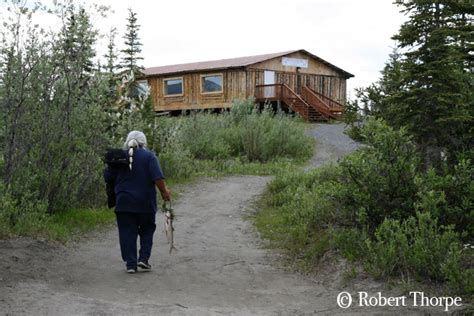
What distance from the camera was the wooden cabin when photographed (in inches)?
1291

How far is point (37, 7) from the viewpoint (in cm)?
876

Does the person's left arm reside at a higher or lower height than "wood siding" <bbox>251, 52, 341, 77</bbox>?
lower

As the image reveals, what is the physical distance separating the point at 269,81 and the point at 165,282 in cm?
2830

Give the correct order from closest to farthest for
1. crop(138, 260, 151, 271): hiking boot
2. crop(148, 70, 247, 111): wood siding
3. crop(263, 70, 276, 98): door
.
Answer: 1. crop(138, 260, 151, 271): hiking boot
2. crop(148, 70, 247, 111): wood siding
3. crop(263, 70, 276, 98): door

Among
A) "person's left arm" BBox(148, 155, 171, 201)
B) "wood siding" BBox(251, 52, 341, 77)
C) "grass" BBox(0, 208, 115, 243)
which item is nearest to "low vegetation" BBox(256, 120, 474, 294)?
"person's left arm" BBox(148, 155, 171, 201)

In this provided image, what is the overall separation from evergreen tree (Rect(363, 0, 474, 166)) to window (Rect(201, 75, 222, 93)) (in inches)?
1007

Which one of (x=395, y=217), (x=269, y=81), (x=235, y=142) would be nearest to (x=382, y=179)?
(x=395, y=217)

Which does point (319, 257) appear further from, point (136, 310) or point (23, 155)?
point (23, 155)

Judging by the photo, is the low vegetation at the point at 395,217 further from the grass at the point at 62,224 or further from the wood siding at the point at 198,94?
the wood siding at the point at 198,94

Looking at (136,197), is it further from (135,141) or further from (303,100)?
(303,100)

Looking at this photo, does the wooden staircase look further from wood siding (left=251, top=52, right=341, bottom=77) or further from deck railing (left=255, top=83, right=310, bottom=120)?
wood siding (left=251, top=52, right=341, bottom=77)

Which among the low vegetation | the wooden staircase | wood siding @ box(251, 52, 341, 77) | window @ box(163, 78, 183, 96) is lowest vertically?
the low vegetation

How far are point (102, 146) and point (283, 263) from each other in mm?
4022

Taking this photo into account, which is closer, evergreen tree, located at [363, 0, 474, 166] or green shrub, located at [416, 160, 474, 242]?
green shrub, located at [416, 160, 474, 242]
